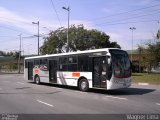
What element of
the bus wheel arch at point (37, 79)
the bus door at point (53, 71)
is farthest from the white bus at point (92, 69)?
the bus wheel arch at point (37, 79)

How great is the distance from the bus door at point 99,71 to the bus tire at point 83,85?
0.97 meters

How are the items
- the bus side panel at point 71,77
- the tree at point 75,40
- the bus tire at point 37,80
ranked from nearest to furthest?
the bus side panel at point 71,77
the bus tire at point 37,80
the tree at point 75,40

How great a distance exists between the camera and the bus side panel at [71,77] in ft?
62.8

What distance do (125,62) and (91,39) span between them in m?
40.2

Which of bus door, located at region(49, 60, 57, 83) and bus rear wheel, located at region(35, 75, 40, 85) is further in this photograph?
bus rear wheel, located at region(35, 75, 40, 85)

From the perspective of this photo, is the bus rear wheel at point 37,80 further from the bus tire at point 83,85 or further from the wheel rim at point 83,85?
the wheel rim at point 83,85

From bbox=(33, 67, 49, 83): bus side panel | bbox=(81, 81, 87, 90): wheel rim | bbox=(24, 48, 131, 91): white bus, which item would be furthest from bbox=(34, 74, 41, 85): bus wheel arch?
bbox=(81, 81, 87, 90): wheel rim

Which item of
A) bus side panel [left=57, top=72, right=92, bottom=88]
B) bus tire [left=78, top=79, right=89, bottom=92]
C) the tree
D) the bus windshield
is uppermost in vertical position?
the tree

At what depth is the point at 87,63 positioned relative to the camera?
19375mm

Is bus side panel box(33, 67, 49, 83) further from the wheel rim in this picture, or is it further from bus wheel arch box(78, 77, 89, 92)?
the wheel rim

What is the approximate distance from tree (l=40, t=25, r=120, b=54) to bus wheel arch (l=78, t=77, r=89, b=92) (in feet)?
119

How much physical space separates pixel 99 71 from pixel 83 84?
2.15 m

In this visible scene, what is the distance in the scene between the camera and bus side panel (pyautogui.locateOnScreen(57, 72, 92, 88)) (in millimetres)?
19156

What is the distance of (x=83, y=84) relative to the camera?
65.1ft
